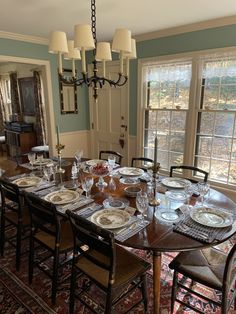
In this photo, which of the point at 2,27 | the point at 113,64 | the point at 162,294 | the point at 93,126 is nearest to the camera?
the point at 162,294

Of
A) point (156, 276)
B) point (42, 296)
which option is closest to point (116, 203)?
point (156, 276)

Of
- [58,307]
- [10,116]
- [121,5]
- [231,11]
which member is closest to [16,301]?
[58,307]

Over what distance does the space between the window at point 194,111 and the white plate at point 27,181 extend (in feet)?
7.38

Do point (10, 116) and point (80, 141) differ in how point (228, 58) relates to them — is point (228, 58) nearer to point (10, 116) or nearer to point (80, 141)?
point (80, 141)

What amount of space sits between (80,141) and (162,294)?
11.6 feet

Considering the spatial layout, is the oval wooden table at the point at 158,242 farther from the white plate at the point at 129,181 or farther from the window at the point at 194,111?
the window at the point at 194,111

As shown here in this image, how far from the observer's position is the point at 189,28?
3316 millimetres

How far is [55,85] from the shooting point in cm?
436

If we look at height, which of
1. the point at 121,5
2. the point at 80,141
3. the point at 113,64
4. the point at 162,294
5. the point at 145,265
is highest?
the point at 121,5

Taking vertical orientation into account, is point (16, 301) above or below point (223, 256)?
below

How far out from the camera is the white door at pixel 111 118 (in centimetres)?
438

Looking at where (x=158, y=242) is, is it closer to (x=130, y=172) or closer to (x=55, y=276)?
(x=55, y=276)

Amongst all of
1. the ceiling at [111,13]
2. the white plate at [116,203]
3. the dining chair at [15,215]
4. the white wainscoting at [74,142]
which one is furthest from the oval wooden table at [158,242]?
the white wainscoting at [74,142]

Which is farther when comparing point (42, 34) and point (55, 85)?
point (55, 85)
